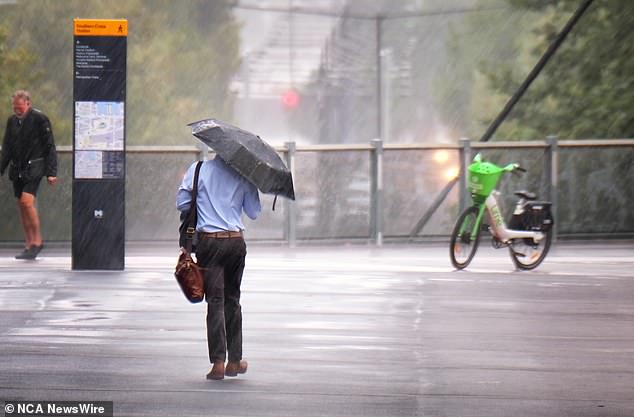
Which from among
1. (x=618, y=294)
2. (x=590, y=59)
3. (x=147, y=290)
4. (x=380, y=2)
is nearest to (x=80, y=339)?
(x=147, y=290)

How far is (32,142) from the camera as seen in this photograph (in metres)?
17.9

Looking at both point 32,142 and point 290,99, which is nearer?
point 32,142

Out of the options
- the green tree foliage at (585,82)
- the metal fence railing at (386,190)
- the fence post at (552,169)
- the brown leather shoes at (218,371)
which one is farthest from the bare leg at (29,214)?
the green tree foliage at (585,82)

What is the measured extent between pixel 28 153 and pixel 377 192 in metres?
6.19

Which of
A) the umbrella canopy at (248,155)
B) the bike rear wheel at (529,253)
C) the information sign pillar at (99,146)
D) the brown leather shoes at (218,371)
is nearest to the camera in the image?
the umbrella canopy at (248,155)

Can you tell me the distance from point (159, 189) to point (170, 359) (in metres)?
11.7

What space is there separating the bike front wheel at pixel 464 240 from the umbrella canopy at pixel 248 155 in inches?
297

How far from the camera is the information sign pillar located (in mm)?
16547

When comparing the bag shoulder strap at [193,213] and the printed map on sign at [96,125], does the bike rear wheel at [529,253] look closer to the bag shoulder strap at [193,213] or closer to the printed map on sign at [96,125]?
the printed map on sign at [96,125]

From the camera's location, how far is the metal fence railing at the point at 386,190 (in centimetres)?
2217

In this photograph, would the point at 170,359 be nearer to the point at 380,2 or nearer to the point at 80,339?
the point at 80,339

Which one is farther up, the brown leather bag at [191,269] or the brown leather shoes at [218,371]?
the brown leather bag at [191,269]

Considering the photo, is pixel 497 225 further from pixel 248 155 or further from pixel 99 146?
pixel 248 155

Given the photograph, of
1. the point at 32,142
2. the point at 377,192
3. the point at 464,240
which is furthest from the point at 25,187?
the point at 377,192
